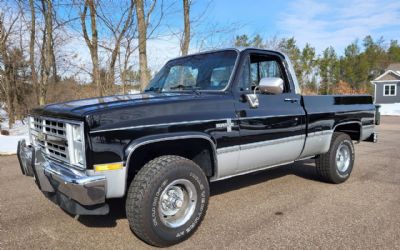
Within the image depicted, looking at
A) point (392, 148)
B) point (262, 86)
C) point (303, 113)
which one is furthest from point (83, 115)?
point (392, 148)

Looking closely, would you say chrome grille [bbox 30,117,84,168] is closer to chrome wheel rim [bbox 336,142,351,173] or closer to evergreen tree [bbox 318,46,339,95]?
chrome wheel rim [bbox 336,142,351,173]

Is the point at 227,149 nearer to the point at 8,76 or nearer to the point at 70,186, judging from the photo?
the point at 70,186

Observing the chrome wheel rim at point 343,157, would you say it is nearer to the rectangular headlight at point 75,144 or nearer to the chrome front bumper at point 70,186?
the chrome front bumper at point 70,186

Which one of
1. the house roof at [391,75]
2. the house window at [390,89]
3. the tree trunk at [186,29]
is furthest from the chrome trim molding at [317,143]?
the house window at [390,89]

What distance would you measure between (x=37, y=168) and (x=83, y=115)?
102 centimetres

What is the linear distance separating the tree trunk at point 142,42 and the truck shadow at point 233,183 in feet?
16.9

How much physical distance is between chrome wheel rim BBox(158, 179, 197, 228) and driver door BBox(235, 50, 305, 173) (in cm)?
80

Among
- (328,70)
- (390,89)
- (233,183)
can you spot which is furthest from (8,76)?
(328,70)

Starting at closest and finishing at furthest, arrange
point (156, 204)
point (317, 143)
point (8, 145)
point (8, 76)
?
1. point (156, 204)
2. point (317, 143)
3. point (8, 145)
4. point (8, 76)

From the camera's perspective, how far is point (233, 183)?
Result: 580cm

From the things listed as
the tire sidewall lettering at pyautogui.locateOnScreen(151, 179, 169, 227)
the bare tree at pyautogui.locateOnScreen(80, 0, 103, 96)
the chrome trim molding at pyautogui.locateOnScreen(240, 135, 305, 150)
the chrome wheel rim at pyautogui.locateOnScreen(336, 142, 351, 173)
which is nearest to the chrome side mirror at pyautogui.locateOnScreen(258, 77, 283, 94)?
the chrome trim molding at pyautogui.locateOnScreen(240, 135, 305, 150)

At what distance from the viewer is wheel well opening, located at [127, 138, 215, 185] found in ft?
11.9

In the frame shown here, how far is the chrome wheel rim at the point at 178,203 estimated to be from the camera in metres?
3.54

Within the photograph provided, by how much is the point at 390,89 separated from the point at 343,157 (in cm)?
4280
